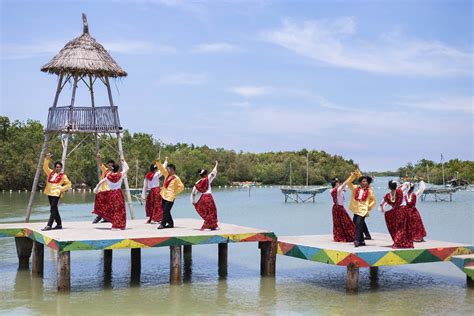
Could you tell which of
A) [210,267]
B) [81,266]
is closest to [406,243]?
[210,267]

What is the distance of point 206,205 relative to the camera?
1539cm

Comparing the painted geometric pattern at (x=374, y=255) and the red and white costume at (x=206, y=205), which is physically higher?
the red and white costume at (x=206, y=205)

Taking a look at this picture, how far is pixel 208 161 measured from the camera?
96000 millimetres

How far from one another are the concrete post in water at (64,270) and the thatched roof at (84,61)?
756cm

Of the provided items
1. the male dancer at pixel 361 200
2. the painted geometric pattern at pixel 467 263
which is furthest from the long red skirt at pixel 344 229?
the painted geometric pattern at pixel 467 263

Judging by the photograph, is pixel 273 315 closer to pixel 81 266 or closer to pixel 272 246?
pixel 272 246

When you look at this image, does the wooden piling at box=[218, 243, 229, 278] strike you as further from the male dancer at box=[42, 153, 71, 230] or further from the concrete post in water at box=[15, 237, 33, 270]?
the concrete post in water at box=[15, 237, 33, 270]

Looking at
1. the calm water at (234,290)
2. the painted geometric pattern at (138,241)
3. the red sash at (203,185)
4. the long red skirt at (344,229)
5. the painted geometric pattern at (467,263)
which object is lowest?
the calm water at (234,290)

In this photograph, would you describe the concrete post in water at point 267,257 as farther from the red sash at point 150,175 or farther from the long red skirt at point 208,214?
the red sash at point 150,175

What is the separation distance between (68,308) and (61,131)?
27.0 feet

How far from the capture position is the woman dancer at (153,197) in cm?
1764

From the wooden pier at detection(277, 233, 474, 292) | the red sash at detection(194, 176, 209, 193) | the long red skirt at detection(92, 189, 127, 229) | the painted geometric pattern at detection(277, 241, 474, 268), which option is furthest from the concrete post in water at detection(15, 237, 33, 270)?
the painted geometric pattern at detection(277, 241, 474, 268)

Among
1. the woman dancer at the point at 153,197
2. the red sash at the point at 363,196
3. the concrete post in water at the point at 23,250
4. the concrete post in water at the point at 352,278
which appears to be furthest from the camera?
the woman dancer at the point at 153,197

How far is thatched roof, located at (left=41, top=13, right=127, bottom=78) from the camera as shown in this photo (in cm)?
1959
